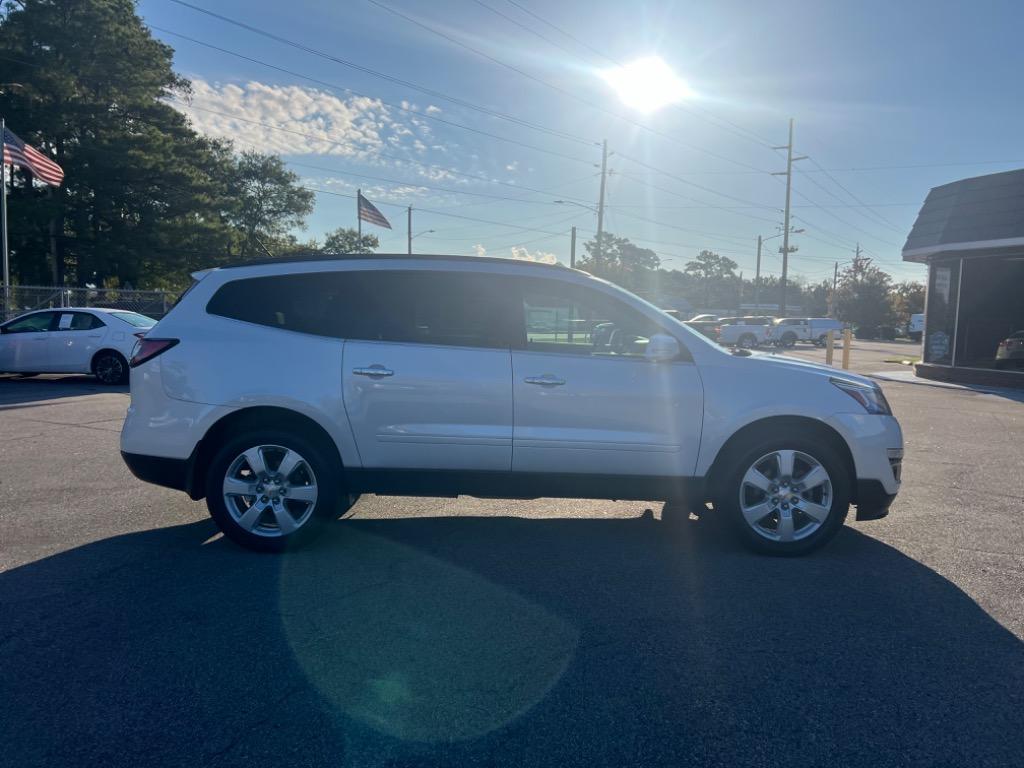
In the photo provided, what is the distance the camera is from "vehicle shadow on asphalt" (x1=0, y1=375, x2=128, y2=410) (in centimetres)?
1186

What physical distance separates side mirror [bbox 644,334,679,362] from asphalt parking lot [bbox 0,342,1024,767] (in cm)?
131

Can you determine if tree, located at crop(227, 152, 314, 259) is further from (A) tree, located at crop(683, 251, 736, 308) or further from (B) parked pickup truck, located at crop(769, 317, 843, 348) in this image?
(A) tree, located at crop(683, 251, 736, 308)

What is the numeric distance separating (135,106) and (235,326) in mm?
39139

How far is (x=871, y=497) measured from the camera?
470 centimetres

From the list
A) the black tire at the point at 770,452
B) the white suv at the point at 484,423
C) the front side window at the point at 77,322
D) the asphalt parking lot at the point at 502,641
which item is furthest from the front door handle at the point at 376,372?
the front side window at the point at 77,322

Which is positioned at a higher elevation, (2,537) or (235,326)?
(235,326)

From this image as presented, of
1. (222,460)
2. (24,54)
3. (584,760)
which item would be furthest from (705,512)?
(24,54)

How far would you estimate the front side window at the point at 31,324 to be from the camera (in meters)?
14.3

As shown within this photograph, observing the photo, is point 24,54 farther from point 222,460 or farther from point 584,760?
point 584,760

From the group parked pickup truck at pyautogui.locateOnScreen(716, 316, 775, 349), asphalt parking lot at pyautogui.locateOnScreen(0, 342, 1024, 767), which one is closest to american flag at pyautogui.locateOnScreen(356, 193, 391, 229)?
parked pickup truck at pyautogui.locateOnScreen(716, 316, 775, 349)

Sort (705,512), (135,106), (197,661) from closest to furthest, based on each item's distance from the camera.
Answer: (197,661), (705,512), (135,106)

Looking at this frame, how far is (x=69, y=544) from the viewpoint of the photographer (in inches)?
186

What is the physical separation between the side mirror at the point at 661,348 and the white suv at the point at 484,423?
10 mm

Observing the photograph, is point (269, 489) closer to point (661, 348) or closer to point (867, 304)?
point (661, 348)
